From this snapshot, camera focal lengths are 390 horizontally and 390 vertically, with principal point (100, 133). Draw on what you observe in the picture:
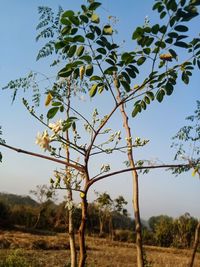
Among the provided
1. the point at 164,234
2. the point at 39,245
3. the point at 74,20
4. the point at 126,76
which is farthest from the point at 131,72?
the point at 164,234

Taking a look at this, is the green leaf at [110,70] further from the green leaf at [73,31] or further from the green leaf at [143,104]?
the green leaf at [143,104]

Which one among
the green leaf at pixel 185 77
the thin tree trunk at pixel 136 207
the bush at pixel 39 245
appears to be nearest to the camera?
the green leaf at pixel 185 77

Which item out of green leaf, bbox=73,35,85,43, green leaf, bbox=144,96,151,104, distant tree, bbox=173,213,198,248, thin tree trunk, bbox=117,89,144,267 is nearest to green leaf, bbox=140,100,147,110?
green leaf, bbox=144,96,151,104

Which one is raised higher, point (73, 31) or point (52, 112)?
point (73, 31)

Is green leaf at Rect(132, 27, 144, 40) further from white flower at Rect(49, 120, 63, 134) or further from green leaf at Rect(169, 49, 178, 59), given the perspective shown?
white flower at Rect(49, 120, 63, 134)

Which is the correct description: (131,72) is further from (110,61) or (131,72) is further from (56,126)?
(56,126)

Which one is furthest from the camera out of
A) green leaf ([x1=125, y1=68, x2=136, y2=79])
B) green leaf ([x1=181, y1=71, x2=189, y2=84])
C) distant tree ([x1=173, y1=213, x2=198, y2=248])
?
distant tree ([x1=173, y1=213, x2=198, y2=248])

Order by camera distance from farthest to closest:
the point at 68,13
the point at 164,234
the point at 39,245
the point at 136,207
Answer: the point at 164,234 → the point at 39,245 → the point at 136,207 → the point at 68,13

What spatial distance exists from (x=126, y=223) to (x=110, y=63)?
133 feet

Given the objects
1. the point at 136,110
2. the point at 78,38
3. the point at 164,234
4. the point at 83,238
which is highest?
the point at 164,234

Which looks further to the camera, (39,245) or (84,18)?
(39,245)

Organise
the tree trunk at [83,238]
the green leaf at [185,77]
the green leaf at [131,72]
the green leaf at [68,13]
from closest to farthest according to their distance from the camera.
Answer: the tree trunk at [83,238] → the green leaf at [68,13] → the green leaf at [131,72] → the green leaf at [185,77]

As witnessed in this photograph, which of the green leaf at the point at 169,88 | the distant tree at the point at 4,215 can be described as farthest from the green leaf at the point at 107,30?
the distant tree at the point at 4,215

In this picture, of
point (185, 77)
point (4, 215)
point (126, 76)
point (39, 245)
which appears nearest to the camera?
point (126, 76)
